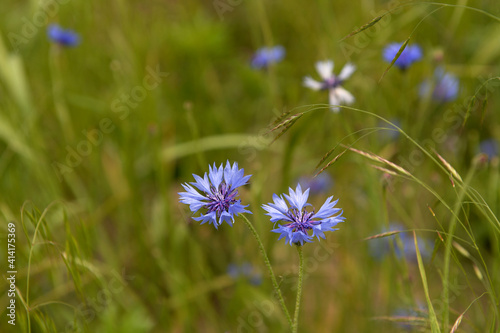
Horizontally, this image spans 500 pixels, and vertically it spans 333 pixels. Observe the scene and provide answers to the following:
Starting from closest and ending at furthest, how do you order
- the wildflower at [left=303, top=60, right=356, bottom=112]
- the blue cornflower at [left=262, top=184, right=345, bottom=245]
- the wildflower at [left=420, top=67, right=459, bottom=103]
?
the blue cornflower at [left=262, top=184, right=345, bottom=245] < the wildflower at [left=303, top=60, right=356, bottom=112] < the wildflower at [left=420, top=67, right=459, bottom=103]

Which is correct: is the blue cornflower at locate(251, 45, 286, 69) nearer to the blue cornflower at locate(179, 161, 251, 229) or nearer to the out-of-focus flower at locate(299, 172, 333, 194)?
the out-of-focus flower at locate(299, 172, 333, 194)

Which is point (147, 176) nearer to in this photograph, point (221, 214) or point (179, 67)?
point (179, 67)

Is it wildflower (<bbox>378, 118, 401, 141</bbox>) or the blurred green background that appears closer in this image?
the blurred green background

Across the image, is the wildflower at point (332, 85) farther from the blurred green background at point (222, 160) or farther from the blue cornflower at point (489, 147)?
the blue cornflower at point (489, 147)

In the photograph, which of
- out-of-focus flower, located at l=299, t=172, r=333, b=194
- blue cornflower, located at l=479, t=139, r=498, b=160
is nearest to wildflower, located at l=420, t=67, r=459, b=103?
blue cornflower, located at l=479, t=139, r=498, b=160

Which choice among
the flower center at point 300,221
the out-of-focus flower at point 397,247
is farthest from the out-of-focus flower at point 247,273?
the flower center at point 300,221

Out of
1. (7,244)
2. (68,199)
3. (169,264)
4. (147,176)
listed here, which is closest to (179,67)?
(147,176)
